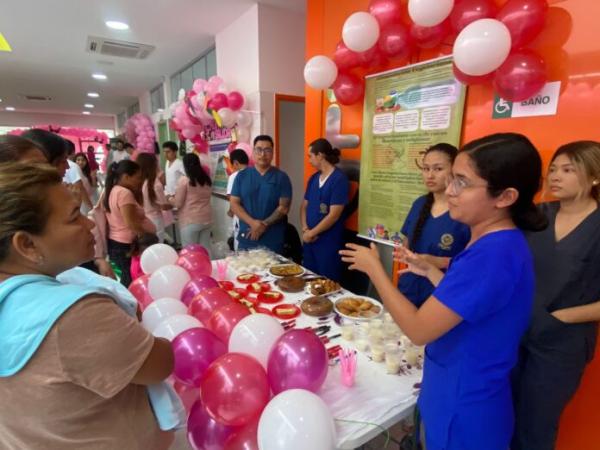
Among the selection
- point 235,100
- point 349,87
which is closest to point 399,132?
point 349,87

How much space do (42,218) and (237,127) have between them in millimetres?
3451

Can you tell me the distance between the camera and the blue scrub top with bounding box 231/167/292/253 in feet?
9.27

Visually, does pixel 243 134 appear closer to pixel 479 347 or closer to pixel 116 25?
pixel 116 25

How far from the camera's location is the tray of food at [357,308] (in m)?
1.45

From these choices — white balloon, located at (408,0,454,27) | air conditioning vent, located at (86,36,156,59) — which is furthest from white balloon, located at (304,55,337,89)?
air conditioning vent, located at (86,36,156,59)

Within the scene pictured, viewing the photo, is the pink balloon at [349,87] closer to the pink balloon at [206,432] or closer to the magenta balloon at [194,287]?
the magenta balloon at [194,287]

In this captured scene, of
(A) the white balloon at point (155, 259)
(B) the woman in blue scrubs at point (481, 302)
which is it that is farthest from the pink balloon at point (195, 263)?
(B) the woman in blue scrubs at point (481, 302)

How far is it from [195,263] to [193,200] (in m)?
2.22

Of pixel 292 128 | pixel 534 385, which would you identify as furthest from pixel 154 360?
pixel 292 128

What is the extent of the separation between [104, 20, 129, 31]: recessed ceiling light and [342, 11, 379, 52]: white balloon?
3151mm

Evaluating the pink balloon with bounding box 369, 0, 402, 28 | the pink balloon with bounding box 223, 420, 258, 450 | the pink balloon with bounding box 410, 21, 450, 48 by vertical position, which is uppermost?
the pink balloon with bounding box 369, 0, 402, 28

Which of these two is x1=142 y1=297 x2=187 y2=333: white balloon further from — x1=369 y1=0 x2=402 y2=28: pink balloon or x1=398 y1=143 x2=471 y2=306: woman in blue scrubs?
x1=369 y1=0 x2=402 y2=28: pink balloon

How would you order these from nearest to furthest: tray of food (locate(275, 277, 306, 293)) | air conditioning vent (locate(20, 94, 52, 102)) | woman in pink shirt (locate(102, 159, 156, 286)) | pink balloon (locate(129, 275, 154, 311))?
pink balloon (locate(129, 275, 154, 311))
tray of food (locate(275, 277, 306, 293))
woman in pink shirt (locate(102, 159, 156, 286))
air conditioning vent (locate(20, 94, 52, 102))

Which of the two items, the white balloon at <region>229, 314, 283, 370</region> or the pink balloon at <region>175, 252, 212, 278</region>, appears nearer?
the white balloon at <region>229, 314, 283, 370</region>
